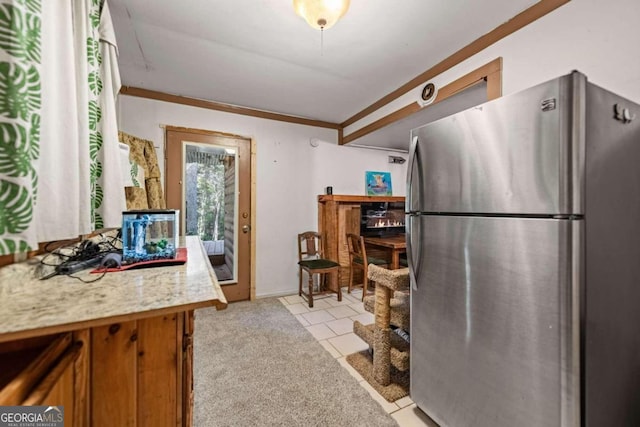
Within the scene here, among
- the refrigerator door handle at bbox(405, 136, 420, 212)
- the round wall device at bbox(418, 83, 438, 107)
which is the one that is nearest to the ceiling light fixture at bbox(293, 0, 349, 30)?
the refrigerator door handle at bbox(405, 136, 420, 212)

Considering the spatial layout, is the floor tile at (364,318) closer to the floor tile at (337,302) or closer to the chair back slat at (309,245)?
the floor tile at (337,302)

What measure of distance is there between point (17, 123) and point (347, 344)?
2.38 m

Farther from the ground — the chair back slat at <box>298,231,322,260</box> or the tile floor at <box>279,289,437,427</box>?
the chair back slat at <box>298,231,322,260</box>

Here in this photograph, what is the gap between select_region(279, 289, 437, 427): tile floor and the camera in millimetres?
1545

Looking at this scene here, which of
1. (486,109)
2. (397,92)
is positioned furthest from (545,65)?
(397,92)

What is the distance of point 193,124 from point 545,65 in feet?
10.5

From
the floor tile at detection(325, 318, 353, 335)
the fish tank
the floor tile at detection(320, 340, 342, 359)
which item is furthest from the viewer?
the floor tile at detection(325, 318, 353, 335)

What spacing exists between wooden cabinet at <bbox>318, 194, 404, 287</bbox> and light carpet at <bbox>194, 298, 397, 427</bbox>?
4.42 feet

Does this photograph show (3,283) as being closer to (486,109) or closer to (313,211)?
(486,109)

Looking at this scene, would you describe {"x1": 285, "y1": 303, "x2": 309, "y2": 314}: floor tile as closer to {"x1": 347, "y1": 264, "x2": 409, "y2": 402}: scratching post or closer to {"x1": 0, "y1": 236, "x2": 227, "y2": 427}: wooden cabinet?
{"x1": 347, "y1": 264, "x2": 409, "y2": 402}: scratching post

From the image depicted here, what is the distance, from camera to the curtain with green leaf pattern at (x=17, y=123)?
2.06 feet

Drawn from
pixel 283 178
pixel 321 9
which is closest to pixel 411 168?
pixel 321 9

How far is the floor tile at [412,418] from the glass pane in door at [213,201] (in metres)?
2.38

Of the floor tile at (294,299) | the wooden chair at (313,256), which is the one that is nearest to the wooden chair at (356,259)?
the wooden chair at (313,256)
